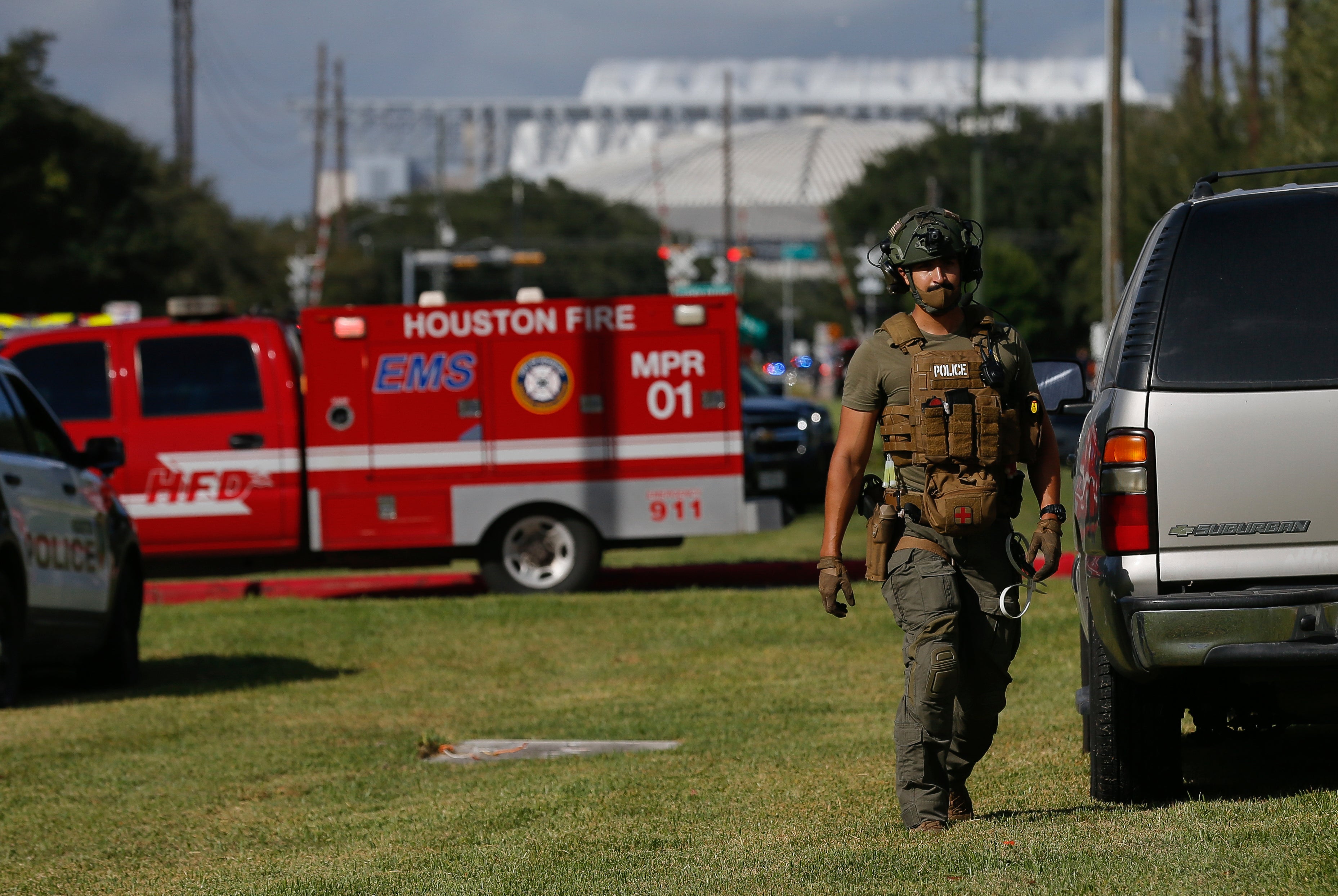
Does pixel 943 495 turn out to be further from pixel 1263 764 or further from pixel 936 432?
pixel 1263 764

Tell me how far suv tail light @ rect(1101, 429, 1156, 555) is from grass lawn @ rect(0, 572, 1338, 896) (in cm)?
79

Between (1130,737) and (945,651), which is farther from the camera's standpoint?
(1130,737)

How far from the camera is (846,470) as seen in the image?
536 centimetres

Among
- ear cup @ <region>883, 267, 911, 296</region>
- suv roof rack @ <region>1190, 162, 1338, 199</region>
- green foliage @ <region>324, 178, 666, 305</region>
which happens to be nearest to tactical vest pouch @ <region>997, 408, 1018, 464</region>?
ear cup @ <region>883, 267, 911, 296</region>

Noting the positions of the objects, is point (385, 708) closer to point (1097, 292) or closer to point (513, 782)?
point (513, 782)

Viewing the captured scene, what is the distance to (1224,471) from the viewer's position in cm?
488

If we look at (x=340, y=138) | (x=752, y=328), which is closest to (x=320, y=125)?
(x=340, y=138)

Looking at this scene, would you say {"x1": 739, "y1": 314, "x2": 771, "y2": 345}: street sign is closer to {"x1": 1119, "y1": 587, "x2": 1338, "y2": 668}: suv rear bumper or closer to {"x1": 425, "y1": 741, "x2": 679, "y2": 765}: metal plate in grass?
{"x1": 425, "y1": 741, "x2": 679, "y2": 765}: metal plate in grass

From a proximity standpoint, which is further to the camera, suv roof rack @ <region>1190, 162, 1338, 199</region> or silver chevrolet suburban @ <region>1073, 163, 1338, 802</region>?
suv roof rack @ <region>1190, 162, 1338, 199</region>

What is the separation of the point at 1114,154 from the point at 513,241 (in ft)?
244

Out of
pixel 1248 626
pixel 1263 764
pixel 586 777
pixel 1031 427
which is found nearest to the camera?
pixel 1248 626

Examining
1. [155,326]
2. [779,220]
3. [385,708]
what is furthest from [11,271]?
[779,220]

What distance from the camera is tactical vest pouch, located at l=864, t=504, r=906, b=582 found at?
17.5ft

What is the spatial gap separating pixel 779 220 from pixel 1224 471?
438 feet
